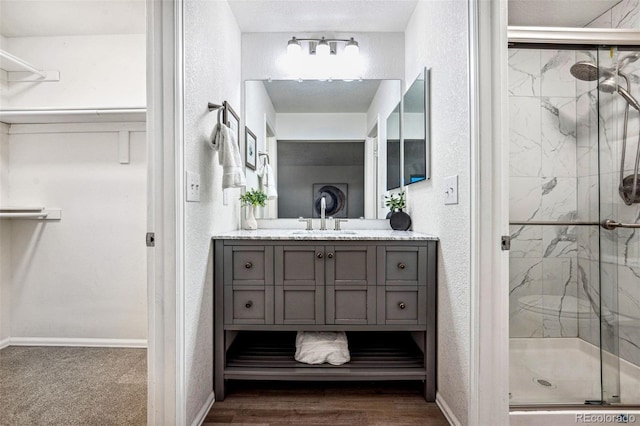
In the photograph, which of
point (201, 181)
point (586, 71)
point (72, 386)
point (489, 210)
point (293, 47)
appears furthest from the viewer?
point (293, 47)

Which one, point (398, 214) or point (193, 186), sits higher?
point (193, 186)

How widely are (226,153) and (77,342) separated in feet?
6.65

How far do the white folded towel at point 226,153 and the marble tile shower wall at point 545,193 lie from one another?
1830mm

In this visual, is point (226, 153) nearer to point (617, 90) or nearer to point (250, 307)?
point (250, 307)

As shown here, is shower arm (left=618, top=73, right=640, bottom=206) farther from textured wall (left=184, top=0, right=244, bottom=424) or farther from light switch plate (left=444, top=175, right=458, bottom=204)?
textured wall (left=184, top=0, right=244, bottom=424)

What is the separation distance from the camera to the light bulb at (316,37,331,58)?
2.35 metres

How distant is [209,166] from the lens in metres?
1.67

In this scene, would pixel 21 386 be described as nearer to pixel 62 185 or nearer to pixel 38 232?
pixel 38 232

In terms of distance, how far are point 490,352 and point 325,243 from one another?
2.90 feet

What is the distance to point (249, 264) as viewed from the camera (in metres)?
1.69

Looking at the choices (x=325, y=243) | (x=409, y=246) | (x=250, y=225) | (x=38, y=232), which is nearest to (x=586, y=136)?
(x=409, y=246)

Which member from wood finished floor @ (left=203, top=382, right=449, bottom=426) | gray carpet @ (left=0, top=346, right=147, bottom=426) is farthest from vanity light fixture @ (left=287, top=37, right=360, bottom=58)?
gray carpet @ (left=0, top=346, right=147, bottom=426)

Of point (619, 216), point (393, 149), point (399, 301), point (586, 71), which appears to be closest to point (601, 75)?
point (586, 71)

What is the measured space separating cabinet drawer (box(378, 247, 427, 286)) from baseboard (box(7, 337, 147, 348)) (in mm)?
1949
